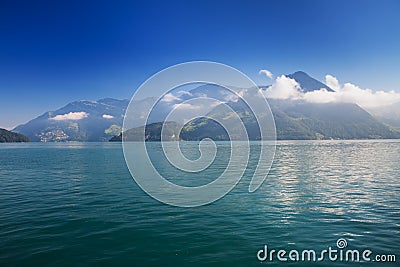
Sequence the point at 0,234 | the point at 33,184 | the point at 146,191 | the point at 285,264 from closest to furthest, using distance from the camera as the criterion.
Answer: the point at 285,264 → the point at 0,234 → the point at 146,191 → the point at 33,184

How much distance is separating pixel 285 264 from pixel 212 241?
461 centimetres

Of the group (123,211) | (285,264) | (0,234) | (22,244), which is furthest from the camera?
(123,211)

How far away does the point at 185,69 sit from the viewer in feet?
42.3

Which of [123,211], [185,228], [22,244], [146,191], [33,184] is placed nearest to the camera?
[22,244]

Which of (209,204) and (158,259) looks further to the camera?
(209,204)

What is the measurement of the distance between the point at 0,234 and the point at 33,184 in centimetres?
2360

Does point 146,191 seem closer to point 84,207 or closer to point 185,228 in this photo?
point 84,207

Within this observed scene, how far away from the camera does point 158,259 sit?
47.8ft

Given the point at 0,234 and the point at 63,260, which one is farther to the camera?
the point at 0,234

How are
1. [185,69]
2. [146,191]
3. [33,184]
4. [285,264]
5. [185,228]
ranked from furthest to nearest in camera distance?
[33,184] → [146,191] → [185,228] → [285,264] → [185,69]

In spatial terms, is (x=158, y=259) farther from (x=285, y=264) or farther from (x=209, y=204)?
(x=209, y=204)

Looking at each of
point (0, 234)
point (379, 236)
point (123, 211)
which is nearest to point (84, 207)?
point (123, 211)

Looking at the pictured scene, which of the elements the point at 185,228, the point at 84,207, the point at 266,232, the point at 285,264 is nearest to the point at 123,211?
the point at 84,207

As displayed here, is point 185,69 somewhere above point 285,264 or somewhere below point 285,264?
above
